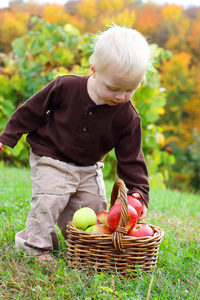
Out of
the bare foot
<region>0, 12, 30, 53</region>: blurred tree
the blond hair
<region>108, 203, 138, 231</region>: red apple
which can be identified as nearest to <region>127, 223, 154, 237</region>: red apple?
<region>108, 203, 138, 231</region>: red apple

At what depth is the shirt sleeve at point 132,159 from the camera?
2412 millimetres

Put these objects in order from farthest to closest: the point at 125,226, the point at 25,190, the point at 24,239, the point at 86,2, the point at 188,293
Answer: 1. the point at 86,2
2. the point at 25,190
3. the point at 24,239
4. the point at 125,226
5. the point at 188,293

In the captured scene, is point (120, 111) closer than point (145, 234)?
No

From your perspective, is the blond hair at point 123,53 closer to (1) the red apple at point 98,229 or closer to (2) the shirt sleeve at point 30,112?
(2) the shirt sleeve at point 30,112

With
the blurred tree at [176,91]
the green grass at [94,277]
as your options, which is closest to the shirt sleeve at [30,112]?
the green grass at [94,277]

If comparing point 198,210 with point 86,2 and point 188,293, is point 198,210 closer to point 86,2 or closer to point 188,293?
point 188,293

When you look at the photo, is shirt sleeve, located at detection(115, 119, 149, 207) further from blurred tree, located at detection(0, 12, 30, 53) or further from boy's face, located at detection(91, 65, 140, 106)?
blurred tree, located at detection(0, 12, 30, 53)

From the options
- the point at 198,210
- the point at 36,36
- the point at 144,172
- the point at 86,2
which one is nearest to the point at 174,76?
the point at 86,2

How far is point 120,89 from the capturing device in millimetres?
2070

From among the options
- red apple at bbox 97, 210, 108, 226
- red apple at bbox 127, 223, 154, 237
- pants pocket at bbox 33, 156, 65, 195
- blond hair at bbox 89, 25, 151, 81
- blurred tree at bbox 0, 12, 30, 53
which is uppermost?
blond hair at bbox 89, 25, 151, 81

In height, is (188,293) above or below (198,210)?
above

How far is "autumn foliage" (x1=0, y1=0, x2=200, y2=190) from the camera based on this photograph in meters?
6.36

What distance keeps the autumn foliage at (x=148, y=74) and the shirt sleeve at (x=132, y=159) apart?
2.64ft

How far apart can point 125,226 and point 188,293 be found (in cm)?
43
